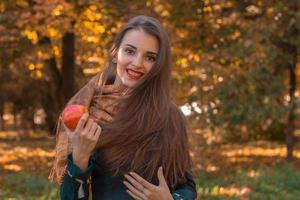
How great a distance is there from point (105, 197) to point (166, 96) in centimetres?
48

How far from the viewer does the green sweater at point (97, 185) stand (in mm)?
2182

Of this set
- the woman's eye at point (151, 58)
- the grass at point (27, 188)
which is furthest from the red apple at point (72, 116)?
the grass at point (27, 188)

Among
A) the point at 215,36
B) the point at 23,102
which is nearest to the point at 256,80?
the point at 215,36

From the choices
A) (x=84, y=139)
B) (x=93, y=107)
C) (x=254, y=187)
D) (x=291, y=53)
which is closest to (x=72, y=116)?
(x=84, y=139)

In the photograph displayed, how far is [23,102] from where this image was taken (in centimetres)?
2769

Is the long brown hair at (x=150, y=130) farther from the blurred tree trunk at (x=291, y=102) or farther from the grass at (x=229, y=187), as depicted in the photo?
the blurred tree trunk at (x=291, y=102)

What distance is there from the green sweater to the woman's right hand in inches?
1.1

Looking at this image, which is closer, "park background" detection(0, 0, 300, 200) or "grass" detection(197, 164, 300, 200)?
"grass" detection(197, 164, 300, 200)

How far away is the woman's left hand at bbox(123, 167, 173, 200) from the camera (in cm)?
222

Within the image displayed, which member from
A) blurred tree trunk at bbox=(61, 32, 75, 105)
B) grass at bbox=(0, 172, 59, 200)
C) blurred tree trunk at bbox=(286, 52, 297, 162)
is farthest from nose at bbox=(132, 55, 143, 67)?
blurred tree trunk at bbox=(61, 32, 75, 105)

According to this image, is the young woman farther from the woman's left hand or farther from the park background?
the park background

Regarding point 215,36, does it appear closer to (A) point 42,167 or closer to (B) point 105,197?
(A) point 42,167

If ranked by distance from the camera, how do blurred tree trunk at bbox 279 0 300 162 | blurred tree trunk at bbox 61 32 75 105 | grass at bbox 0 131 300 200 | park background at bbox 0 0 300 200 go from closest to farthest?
1. grass at bbox 0 131 300 200
2. park background at bbox 0 0 300 200
3. blurred tree trunk at bbox 279 0 300 162
4. blurred tree trunk at bbox 61 32 75 105

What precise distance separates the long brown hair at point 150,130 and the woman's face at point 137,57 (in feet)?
0.08
